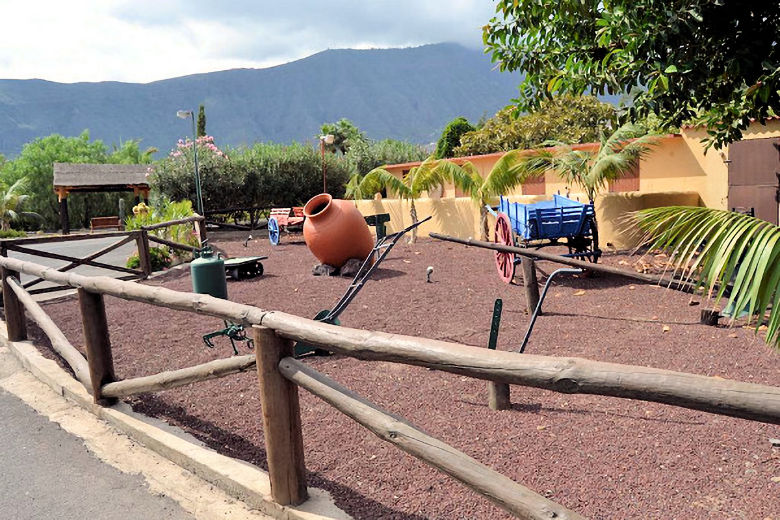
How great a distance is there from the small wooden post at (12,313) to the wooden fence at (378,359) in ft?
8.87

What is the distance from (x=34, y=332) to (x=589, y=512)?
22.2 ft

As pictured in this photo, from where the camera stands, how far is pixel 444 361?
7.48ft

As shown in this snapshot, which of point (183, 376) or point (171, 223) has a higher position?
point (171, 223)

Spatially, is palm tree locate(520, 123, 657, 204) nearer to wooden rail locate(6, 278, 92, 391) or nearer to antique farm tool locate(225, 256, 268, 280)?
antique farm tool locate(225, 256, 268, 280)

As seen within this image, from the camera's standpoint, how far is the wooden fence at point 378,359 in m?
1.76

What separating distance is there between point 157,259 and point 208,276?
17.5 ft

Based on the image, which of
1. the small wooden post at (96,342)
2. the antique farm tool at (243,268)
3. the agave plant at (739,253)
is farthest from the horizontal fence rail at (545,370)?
the antique farm tool at (243,268)

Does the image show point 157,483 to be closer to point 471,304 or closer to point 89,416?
point 89,416

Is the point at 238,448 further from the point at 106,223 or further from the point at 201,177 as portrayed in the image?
the point at 106,223

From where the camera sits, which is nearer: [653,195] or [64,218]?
[653,195]

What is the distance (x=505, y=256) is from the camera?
9.09 meters

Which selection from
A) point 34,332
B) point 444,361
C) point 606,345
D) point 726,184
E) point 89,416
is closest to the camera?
point 444,361

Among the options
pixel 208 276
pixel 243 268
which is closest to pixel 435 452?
pixel 208 276

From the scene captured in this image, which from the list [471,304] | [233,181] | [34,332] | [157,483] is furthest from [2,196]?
[157,483]
